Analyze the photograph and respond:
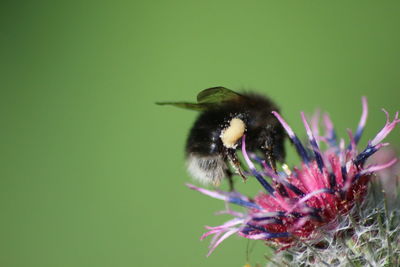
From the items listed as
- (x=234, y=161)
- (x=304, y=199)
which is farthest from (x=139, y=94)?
(x=304, y=199)

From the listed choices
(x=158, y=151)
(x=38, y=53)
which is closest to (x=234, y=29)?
(x=158, y=151)

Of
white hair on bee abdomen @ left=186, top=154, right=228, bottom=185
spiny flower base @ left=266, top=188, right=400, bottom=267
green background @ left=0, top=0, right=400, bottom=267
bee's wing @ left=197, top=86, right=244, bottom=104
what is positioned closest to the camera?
spiny flower base @ left=266, top=188, right=400, bottom=267

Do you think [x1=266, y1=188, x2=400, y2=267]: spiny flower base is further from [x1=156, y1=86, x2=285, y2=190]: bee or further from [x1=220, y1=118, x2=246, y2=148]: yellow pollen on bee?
[x1=220, y1=118, x2=246, y2=148]: yellow pollen on bee

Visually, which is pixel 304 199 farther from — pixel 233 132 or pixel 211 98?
pixel 211 98

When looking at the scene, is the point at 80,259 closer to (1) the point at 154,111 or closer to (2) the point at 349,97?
(1) the point at 154,111

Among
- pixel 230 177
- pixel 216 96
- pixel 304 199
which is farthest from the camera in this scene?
pixel 230 177

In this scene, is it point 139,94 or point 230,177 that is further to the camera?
point 139,94

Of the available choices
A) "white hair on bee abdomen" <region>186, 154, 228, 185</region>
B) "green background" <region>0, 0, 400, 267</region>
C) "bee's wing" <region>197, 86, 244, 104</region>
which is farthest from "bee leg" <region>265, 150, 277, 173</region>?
"green background" <region>0, 0, 400, 267</region>
